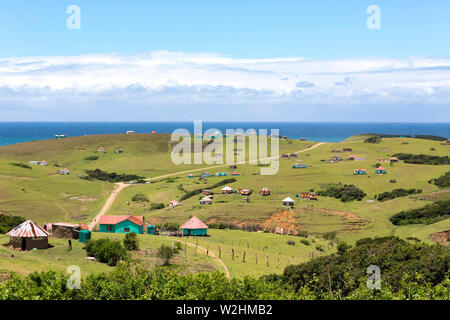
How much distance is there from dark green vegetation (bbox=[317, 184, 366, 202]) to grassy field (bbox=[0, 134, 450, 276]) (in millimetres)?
1663

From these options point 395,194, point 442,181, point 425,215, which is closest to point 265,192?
point 395,194

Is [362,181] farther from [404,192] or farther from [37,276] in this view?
[37,276]

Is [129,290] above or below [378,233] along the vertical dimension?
above

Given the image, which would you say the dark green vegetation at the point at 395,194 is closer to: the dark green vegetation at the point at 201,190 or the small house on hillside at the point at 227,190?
the small house on hillside at the point at 227,190

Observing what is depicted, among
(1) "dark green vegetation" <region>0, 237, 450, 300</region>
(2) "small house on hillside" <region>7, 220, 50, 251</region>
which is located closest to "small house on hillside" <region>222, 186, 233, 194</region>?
(2) "small house on hillside" <region>7, 220, 50, 251</region>

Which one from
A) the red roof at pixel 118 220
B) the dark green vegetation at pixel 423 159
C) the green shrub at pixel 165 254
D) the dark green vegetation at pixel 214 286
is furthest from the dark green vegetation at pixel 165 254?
the dark green vegetation at pixel 423 159

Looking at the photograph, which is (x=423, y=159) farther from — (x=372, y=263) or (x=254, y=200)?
(x=372, y=263)

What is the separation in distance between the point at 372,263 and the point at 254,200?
53804 mm

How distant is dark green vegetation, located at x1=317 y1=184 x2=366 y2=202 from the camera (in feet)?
305

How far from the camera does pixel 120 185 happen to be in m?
122

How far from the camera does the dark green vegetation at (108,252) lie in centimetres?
4103

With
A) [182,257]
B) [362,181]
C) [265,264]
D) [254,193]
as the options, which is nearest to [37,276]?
[182,257]

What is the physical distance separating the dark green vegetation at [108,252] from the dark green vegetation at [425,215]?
48.1m

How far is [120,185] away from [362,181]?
194 feet
